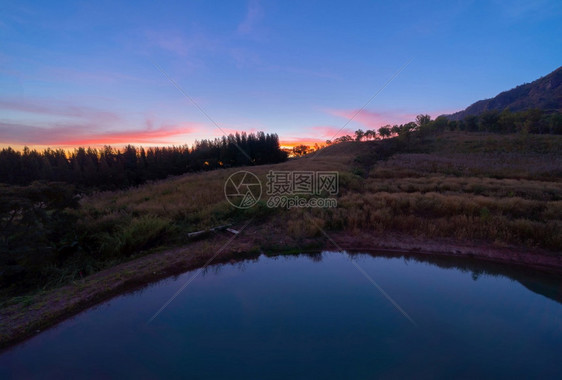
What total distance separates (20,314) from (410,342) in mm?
6452

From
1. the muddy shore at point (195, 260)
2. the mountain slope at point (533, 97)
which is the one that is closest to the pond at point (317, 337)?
the muddy shore at point (195, 260)

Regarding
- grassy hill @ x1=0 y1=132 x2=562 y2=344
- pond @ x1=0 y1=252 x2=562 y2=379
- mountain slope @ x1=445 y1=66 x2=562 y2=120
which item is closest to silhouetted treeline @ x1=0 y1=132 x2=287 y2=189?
grassy hill @ x1=0 y1=132 x2=562 y2=344

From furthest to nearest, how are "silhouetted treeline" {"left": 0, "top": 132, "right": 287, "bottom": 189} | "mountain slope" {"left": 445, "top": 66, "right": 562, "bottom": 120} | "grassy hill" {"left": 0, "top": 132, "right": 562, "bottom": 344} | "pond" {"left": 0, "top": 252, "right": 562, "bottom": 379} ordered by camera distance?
1. "mountain slope" {"left": 445, "top": 66, "right": 562, "bottom": 120}
2. "silhouetted treeline" {"left": 0, "top": 132, "right": 287, "bottom": 189}
3. "grassy hill" {"left": 0, "top": 132, "right": 562, "bottom": 344}
4. "pond" {"left": 0, "top": 252, "right": 562, "bottom": 379}

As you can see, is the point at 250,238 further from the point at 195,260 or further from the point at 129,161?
the point at 129,161

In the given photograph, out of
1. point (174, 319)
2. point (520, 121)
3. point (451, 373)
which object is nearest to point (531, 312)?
point (451, 373)

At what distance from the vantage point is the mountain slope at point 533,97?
115438 mm

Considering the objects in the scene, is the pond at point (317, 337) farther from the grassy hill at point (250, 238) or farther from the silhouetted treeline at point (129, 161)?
the silhouetted treeline at point (129, 161)

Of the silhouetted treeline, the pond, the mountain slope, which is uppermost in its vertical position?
the mountain slope

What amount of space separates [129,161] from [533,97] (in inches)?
8158

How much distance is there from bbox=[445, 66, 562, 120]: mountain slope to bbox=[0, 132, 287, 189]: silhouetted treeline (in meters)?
131

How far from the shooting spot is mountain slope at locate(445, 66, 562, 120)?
115 meters

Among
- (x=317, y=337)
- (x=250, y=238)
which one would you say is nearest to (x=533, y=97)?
(x=250, y=238)

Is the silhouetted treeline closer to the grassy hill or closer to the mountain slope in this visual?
the grassy hill

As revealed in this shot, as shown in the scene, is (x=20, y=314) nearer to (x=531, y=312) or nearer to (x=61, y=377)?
(x=61, y=377)
